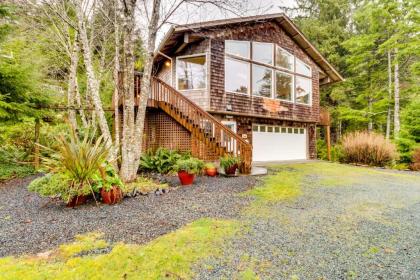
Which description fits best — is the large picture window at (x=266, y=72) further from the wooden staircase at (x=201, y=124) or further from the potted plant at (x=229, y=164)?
the potted plant at (x=229, y=164)

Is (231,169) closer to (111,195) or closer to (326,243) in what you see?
(111,195)

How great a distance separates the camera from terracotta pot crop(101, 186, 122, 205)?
14.4 ft

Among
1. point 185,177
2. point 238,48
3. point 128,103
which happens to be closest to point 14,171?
point 128,103

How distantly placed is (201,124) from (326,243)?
5.90 metres

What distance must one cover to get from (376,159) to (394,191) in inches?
253

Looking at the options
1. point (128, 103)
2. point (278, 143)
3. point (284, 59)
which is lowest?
point (278, 143)

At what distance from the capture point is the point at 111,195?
441 cm

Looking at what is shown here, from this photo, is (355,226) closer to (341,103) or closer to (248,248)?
(248,248)

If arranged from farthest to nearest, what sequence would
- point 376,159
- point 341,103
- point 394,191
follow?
point 341,103 → point 376,159 → point 394,191

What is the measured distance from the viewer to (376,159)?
11.1 metres

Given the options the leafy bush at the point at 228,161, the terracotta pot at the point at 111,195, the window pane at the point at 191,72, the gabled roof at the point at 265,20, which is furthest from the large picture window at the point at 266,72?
the terracotta pot at the point at 111,195

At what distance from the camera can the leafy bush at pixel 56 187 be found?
397cm

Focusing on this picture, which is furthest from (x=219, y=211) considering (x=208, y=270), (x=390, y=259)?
(x=390, y=259)

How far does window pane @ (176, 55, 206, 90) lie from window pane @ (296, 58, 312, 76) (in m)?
6.14
